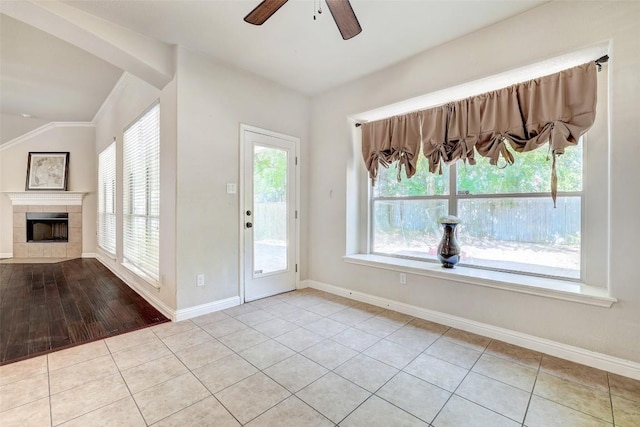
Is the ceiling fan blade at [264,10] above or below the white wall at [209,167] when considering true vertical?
above

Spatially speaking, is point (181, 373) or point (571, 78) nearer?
point (181, 373)

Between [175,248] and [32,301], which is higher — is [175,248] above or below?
above

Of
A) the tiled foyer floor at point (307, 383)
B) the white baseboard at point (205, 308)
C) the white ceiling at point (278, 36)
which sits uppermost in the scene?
the white ceiling at point (278, 36)

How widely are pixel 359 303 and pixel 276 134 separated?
7.90 ft

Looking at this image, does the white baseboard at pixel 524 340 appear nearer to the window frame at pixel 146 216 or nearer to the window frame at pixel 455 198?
the window frame at pixel 455 198

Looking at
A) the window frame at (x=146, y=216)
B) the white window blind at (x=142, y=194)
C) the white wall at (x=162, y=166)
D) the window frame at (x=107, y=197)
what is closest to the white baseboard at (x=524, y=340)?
the white wall at (x=162, y=166)

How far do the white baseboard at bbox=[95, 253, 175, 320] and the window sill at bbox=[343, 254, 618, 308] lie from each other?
2314 millimetres

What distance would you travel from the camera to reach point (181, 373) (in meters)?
2.01

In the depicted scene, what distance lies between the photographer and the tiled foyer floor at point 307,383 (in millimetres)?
1604

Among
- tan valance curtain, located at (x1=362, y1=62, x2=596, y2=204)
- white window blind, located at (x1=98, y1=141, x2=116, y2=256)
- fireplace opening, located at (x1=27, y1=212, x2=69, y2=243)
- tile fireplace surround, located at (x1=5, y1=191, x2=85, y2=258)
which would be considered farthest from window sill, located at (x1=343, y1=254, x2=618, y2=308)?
fireplace opening, located at (x1=27, y1=212, x2=69, y2=243)

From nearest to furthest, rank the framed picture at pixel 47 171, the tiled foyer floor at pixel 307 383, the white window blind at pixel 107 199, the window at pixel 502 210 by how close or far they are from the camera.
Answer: the tiled foyer floor at pixel 307 383 → the window at pixel 502 210 → the white window blind at pixel 107 199 → the framed picture at pixel 47 171

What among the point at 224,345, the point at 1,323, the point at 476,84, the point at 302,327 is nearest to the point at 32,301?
the point at 1,323

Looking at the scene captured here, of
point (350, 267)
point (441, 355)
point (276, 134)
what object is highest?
point (276, 134)

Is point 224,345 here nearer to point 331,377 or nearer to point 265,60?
point 331,377
